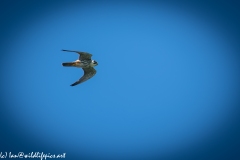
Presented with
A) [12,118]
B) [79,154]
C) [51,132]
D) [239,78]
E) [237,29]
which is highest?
[237,29]

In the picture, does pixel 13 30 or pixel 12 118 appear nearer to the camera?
pixel 12 118

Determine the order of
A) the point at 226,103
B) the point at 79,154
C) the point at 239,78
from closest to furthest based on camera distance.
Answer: the point at 79,154, the point at 226,103, the point at 239,78

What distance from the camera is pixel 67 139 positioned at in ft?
170

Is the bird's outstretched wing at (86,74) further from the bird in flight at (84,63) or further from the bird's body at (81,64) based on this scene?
the bird's body at (81,64)

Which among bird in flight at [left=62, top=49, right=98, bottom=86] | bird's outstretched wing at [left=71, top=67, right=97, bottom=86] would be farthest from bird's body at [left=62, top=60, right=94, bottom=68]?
bird's outstretched wing at [left=71, top=67, right=97, bottom=86]

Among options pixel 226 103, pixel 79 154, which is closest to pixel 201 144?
pixel 226 103

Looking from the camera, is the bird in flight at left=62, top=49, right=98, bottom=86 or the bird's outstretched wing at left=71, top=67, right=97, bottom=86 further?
the bird's outstretched wing at left=71, top=67, right=97, bottom=86

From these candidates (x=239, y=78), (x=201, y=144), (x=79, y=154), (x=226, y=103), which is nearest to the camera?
(x=79, y=154)

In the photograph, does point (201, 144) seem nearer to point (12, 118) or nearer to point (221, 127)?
point (221, 127)

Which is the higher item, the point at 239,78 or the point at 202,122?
the point at 239,78

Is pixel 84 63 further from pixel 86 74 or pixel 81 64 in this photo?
pixel 86 74

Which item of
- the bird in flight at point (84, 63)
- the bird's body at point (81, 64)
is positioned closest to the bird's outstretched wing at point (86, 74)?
the bird in flight at point (84, 63)

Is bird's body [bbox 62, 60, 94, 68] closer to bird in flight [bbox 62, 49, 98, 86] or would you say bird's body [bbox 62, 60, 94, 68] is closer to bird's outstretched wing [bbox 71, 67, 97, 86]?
bird in flight [bbox 62, 49, 98, 86]

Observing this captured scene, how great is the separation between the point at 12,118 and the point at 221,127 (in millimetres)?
31914
